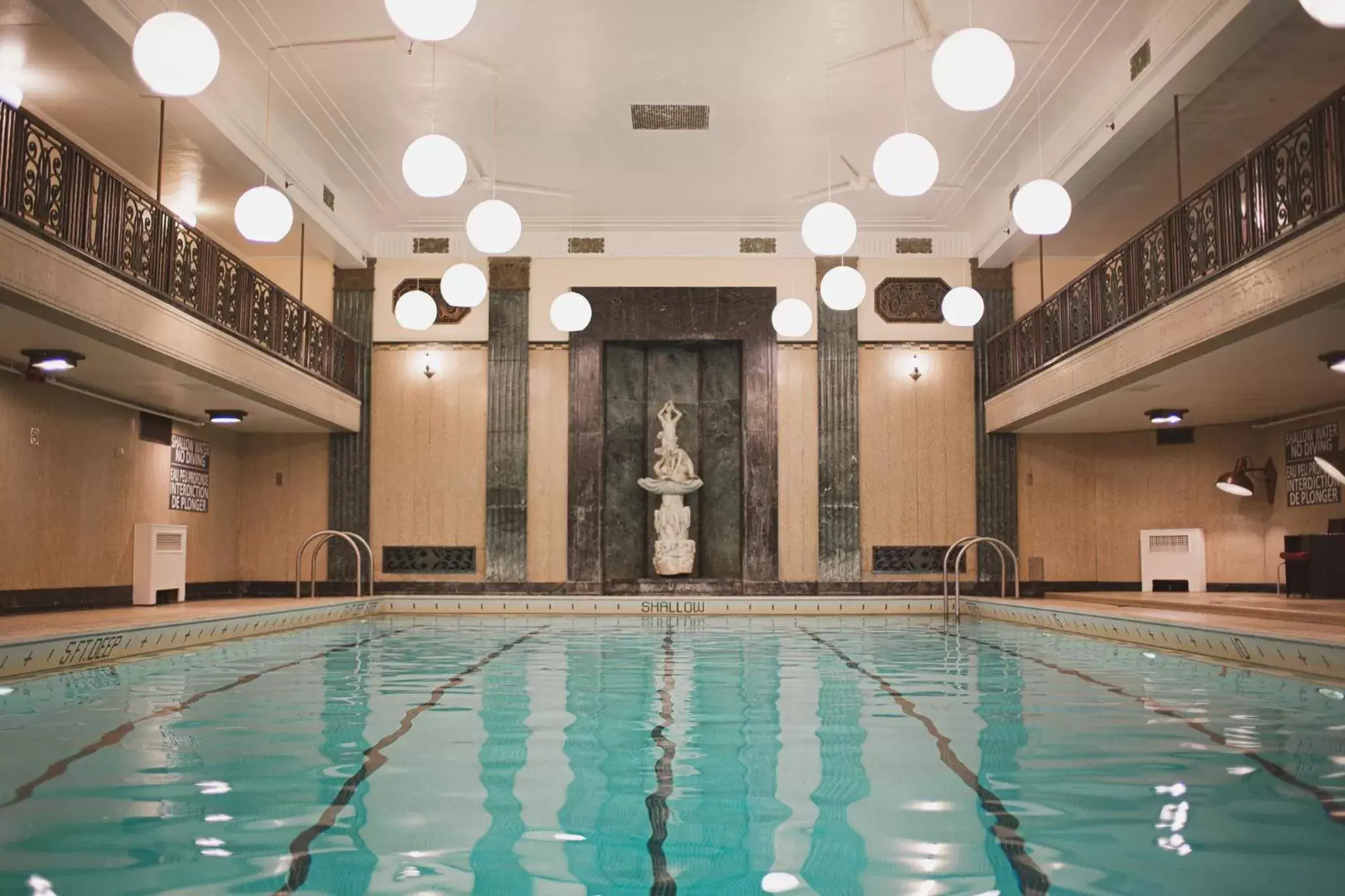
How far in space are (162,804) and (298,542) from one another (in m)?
13.0

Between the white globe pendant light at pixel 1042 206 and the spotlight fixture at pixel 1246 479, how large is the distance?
249 inches

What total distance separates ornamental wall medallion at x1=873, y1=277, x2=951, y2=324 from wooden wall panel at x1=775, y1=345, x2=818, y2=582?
3.85 feet

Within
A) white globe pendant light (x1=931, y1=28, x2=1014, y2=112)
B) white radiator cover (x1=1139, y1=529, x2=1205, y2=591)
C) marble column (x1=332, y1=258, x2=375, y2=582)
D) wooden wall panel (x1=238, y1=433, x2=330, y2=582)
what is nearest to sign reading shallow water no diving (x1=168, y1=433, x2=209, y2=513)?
wooden wall panel (x1=238, y1=433, x2=330, y2=582)

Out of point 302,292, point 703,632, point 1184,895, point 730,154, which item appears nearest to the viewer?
point 1184,895

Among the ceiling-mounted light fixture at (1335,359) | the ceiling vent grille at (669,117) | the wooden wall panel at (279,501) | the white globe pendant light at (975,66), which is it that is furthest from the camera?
the wooden wall panel at (279,501)

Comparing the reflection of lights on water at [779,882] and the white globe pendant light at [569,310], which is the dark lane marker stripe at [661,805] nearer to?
the reflection of lights on water at [779,882]

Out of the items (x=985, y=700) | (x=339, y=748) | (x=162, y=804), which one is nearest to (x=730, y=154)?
(x=985, y=700)

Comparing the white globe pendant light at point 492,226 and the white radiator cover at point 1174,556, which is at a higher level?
the white globe pendant light at point 492,226

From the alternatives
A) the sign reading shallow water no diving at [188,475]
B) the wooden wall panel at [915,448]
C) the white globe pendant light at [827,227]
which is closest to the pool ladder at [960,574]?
the wooden wall panel at [915,448]

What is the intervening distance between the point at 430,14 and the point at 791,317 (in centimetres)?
795

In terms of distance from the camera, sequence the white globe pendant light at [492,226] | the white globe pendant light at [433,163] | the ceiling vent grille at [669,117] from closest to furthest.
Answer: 1. the white globe pendant light at [433,163]
2. the white globe pendant light at [492,226]
3. the ceiling vent grille at [669,117]

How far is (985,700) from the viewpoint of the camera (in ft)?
18.9

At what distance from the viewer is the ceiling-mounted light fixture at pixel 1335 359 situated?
372 inches

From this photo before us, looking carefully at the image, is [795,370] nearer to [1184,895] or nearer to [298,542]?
[298,542]
